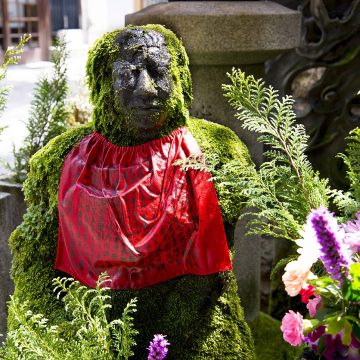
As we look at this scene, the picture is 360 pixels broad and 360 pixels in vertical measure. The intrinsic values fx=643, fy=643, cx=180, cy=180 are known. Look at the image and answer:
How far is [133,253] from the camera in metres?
1.56

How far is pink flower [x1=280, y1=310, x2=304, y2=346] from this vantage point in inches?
39.9

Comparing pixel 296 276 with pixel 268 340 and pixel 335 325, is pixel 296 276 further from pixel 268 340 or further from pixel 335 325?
pixel 268 340

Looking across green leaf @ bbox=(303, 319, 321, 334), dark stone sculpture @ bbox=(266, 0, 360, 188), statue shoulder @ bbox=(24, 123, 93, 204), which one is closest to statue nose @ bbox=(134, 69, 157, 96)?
statue shoulder @ bbox=(24, 123, 93, 204)

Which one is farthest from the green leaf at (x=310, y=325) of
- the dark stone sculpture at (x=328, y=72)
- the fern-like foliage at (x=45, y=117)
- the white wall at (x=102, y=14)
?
the white wall at (x=102, y=14)

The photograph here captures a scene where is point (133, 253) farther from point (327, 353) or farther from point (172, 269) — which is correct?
point (327, 353)

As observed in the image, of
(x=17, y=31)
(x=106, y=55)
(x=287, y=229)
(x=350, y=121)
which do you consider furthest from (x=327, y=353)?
(x=17, y=31)

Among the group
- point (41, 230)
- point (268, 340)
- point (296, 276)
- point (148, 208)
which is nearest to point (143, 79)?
point (148, 208)

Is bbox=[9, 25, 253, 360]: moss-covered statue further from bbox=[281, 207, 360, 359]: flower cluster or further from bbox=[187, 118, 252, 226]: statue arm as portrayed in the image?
bbox=[281, 207, 360, 359]: flower cluster

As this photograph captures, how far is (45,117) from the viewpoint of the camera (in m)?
2.53

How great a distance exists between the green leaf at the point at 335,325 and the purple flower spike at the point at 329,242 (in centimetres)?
7

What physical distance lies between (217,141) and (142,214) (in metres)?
0.33

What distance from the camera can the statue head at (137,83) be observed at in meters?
1.55

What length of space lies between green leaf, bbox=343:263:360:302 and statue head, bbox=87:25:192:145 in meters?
0.75

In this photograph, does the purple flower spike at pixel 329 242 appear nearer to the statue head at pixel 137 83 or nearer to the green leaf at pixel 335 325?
the green leaf at pixel 335 325
